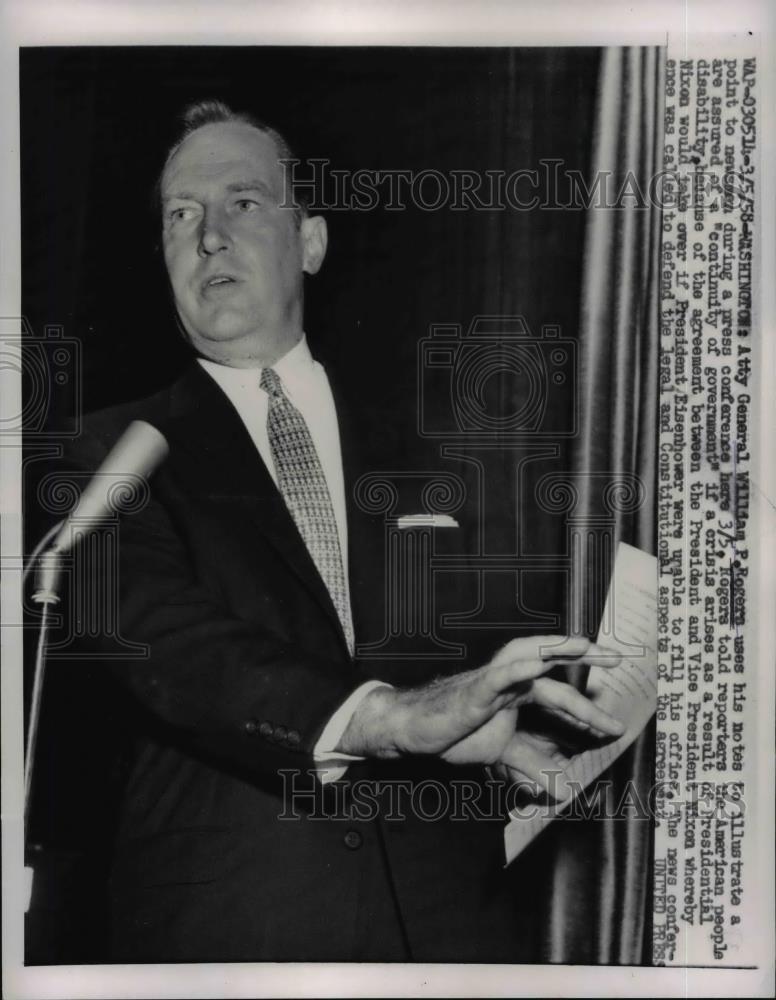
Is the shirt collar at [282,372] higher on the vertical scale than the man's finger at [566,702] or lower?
higher

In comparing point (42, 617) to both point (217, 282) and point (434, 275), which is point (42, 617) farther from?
point (434, 275)

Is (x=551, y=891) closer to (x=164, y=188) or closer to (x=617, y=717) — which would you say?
(x=617, y=717)

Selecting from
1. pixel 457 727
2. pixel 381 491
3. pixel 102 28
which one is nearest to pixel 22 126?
pixel 102 28

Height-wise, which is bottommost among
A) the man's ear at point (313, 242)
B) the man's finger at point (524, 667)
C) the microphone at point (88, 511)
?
the man's finger at point (524, 667)

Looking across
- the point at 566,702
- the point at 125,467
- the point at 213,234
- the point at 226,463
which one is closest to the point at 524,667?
the point at 566,702

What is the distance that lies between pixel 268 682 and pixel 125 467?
1.21ft

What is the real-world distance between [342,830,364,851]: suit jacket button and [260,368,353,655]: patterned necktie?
0.26 meters

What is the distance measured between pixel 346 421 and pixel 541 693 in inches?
18.8

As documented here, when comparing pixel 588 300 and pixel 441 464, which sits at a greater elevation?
pixel 588 300

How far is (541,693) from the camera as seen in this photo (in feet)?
4.69

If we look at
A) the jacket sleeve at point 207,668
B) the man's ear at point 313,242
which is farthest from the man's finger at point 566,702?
the man's ear at point 313,242

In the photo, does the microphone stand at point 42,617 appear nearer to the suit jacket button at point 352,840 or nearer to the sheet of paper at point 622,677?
the suit jacket button at point 352,840

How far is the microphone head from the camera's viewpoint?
145 centimetres

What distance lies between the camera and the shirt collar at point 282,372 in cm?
146
